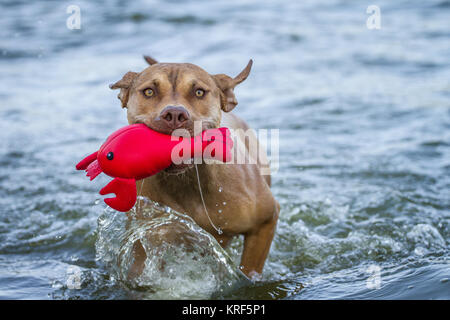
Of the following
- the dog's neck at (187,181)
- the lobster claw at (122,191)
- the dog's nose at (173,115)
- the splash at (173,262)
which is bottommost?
the splash at (173,262)

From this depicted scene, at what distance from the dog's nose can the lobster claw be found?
1.23 ft

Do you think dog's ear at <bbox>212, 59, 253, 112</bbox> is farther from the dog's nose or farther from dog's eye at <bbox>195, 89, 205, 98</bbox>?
the dog's nose

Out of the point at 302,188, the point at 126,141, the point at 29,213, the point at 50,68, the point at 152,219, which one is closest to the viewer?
the point at 126,141

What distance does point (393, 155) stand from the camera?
23.6 feet

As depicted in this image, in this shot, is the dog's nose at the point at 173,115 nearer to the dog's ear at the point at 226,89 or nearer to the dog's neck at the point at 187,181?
the dog's neck at the point at 187,181

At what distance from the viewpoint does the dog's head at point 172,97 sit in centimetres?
348

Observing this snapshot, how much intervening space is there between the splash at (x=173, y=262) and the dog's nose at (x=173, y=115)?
0.79 metres

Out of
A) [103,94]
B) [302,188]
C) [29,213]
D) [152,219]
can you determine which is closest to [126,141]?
[152,219]

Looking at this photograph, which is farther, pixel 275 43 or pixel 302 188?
pixel 275 43

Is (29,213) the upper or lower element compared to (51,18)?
lower

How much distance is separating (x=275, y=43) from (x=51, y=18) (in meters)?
6.10

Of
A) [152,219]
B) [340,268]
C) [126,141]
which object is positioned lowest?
[340,268]

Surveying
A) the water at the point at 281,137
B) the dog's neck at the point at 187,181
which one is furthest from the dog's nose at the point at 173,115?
the water at the point at 281,137
